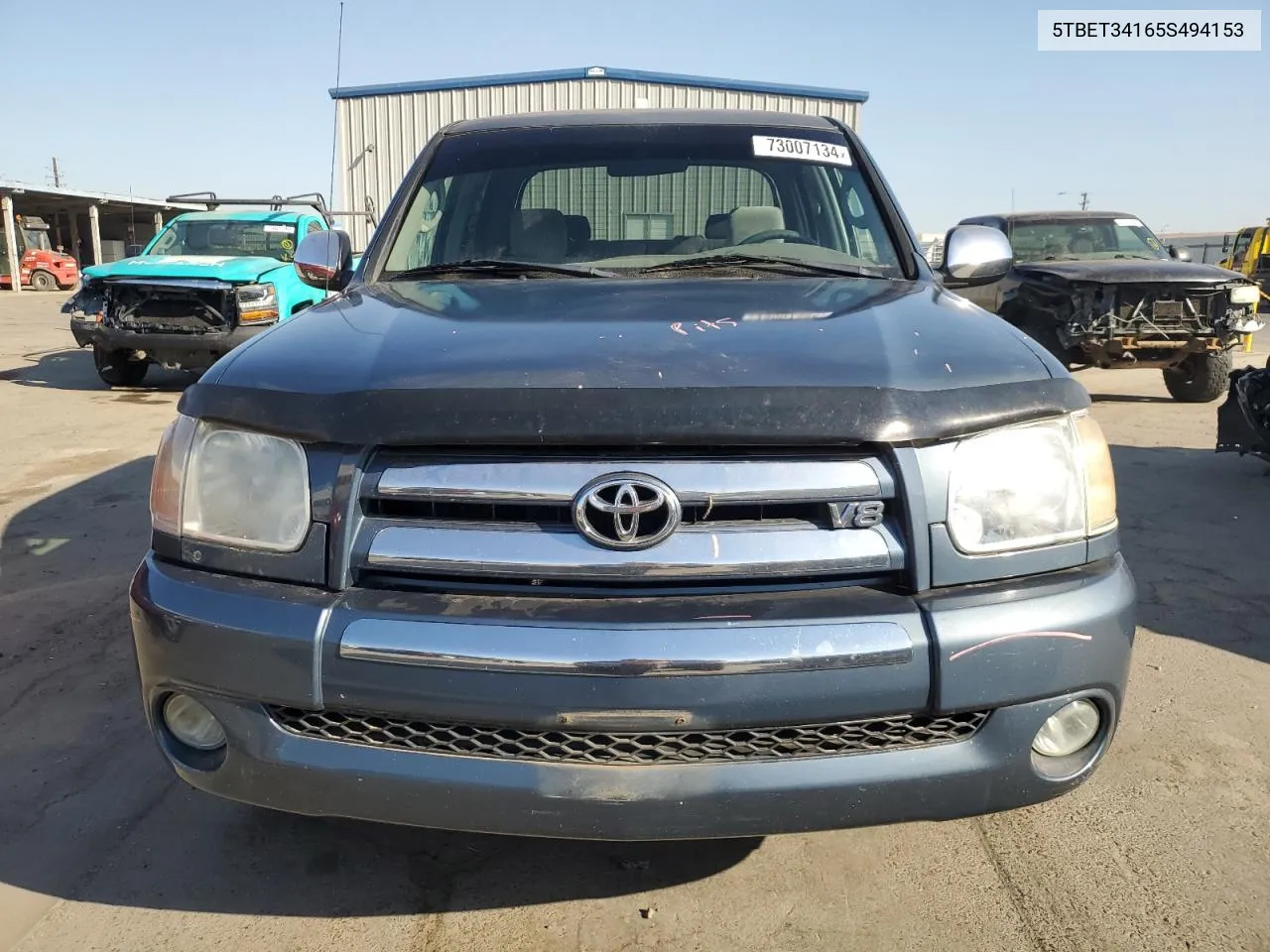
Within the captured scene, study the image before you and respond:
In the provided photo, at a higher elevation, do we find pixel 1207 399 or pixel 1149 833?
pixel 1207 399

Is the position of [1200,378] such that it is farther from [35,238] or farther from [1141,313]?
[35,238]

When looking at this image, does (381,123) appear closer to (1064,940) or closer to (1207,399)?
(1207,399)

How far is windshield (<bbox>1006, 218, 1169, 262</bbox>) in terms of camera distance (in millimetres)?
9609

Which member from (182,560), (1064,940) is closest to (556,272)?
(182,560)

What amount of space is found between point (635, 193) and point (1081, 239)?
26.9 feet

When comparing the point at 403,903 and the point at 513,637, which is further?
the point at 403,903

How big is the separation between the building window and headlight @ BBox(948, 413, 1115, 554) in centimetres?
147

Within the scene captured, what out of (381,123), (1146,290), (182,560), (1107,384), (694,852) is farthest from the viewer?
(381,123)

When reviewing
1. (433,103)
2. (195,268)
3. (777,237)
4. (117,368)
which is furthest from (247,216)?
(777,237)

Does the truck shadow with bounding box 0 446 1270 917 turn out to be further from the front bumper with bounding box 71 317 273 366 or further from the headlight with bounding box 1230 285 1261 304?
the front bumper with bounding box 71 317 273 366

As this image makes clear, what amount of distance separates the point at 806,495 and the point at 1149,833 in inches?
55.2

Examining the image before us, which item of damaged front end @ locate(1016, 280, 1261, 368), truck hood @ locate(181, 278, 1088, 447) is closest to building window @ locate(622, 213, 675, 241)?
truck hood @ locate(181, 278, 1088, 447)

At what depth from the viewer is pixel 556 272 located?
2.60 meters

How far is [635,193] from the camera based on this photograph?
3102mm
